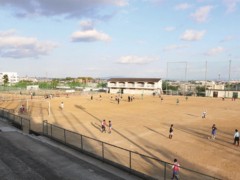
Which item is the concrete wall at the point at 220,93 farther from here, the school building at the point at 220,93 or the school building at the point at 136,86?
the school building at the point at 136,86

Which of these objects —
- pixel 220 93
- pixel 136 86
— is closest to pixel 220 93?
pixel 220 93

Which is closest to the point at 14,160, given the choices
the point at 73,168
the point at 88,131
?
the point at 73,168

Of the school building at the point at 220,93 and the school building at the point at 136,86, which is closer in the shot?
the school building at the point at 220,93

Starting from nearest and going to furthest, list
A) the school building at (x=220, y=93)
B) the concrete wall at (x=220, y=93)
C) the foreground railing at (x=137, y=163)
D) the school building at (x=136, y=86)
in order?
the foreground railing at (x=137, y=163) < the school building at (x=220, y=93) < the concrete wall at (x=220, y=93) < the school building at (x=136, y=86)

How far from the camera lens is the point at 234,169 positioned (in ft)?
55.6

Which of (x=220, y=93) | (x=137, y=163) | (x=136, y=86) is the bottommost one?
(x=137, y=163)

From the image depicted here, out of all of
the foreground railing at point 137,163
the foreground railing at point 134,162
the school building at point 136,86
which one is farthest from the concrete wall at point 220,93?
the foreground railing at point 137,163

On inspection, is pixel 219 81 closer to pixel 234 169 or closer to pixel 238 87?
pixel 238 87

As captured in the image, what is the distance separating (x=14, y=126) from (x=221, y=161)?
21590 mm

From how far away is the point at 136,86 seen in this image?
10631 cm

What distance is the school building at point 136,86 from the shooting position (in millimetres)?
101863

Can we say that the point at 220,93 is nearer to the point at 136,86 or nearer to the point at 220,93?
the point at 220,93

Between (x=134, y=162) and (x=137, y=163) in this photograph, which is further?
(x=134, y=162)

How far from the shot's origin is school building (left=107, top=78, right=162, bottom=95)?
334 feet
